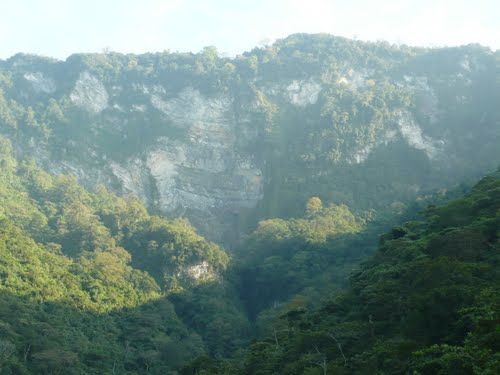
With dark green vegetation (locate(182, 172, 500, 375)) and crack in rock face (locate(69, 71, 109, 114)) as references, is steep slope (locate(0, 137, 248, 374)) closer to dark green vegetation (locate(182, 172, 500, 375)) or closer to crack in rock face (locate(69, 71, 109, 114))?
dark green vegetation (locate(182, 172, 500, 375))

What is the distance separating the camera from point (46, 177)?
68000 millimetres

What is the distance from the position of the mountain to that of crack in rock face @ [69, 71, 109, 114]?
0.62 feet

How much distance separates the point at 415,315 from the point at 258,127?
58.7 metres

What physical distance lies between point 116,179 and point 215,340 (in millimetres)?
32111

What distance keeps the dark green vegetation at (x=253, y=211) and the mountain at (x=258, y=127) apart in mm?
252

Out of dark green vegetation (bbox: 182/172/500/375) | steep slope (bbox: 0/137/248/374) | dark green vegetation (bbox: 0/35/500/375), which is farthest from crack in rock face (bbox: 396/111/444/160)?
dark green vegetation (bbox: 182/172/500/375)

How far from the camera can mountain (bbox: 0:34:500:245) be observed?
7081 cm

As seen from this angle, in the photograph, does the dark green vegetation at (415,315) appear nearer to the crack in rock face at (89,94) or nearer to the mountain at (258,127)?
the mountain at (258,127)

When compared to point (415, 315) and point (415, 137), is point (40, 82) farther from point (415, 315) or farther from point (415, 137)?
point (415, 315)

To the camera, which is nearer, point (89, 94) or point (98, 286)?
point (98, 286)

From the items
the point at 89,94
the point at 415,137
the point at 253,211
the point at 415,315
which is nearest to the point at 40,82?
the point at 89,94

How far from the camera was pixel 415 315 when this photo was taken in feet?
70.4

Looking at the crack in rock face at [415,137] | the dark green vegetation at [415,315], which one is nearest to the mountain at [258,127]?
the crack in rock face at [415,137]

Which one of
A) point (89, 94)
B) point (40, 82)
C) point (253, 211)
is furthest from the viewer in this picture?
point (40, 82)
